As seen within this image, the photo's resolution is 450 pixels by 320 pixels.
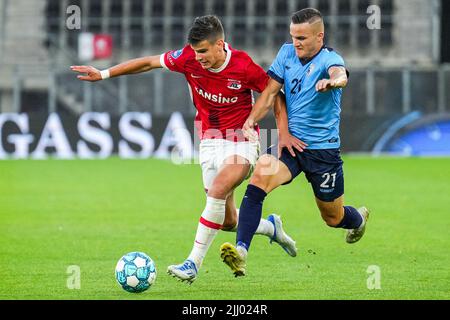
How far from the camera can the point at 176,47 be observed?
3203 cm

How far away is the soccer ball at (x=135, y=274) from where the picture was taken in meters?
8.40

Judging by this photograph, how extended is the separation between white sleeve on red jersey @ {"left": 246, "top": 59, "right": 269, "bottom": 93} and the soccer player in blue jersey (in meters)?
0.06

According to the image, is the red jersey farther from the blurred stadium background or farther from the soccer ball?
the blurred stadium background

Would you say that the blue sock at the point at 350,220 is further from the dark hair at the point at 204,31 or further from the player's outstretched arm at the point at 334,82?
the dark hair at the point at 204,31

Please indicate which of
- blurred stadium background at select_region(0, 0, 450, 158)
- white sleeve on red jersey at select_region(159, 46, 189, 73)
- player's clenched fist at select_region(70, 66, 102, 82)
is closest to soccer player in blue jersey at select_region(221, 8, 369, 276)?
white sleeve on red jersey at select_region(159, 46, 189, 73)

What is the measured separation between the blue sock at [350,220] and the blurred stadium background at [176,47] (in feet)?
52.7

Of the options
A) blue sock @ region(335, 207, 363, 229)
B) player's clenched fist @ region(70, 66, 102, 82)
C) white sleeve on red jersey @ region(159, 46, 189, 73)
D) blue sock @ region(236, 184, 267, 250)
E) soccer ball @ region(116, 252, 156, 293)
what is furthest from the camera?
blue sock @ region(335, 207, 363, 229)

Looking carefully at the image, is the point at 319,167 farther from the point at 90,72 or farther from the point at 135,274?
the point at 90,72

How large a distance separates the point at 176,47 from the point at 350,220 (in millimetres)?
22354

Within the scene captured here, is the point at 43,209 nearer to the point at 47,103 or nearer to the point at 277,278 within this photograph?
the point at 277,278

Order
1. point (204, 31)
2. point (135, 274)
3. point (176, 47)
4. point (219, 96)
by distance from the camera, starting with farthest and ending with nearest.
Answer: point (176, 47) → point (219, 96) → point (204, 31) → point (135, 274)

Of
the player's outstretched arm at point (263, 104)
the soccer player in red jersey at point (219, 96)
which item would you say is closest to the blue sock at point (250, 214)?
the soccer player in red jersey at point (219, 96)

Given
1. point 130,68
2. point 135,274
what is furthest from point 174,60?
point 135,274

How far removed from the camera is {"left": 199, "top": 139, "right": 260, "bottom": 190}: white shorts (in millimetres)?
9469
